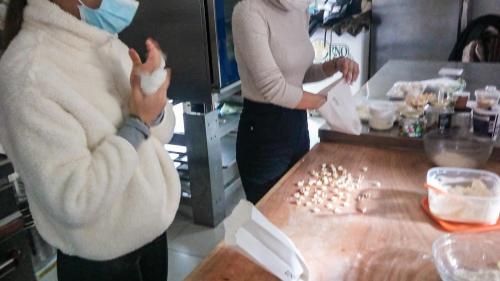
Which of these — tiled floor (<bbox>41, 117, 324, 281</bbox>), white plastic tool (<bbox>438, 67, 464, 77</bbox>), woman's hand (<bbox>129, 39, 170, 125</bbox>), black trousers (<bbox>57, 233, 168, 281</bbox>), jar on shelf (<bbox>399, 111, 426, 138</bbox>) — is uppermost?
woman's hand (<bbox>129, 39, 170, 125</bbox>)

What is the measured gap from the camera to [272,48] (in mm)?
1484

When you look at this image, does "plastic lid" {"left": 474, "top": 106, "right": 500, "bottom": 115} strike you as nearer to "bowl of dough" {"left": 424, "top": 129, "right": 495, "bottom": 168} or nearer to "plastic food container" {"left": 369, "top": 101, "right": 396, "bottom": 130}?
"bowl of dough" {"left": 424, "top": 129, "right": 495, "bottom": 168}

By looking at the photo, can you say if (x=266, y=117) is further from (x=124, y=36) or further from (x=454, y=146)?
(x=124, y=36)

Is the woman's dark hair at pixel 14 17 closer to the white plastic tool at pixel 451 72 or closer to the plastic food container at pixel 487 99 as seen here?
the plastic food container at pixel 487 99

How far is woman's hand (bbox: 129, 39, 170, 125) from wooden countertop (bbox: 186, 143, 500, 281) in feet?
1.14

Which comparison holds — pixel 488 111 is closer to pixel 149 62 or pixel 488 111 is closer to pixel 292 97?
pixel 292 97

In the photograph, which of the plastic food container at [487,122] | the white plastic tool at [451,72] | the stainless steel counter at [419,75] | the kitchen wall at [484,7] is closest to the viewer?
the plastic food container at [487,122]

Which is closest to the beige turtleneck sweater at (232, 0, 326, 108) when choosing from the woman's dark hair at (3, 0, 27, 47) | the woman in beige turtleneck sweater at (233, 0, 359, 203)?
the woman in beige turtleneck sweater at (233, 0, 359, 203)

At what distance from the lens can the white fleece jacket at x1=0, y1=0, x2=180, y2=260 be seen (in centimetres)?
82

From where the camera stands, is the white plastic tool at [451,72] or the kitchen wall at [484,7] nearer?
the white plastic tool at [451,72]

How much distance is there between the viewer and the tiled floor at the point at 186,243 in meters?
2.10

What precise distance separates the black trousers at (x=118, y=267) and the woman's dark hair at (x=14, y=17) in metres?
0.55

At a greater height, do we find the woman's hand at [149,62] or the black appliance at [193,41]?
the woman's hand at [149,62]

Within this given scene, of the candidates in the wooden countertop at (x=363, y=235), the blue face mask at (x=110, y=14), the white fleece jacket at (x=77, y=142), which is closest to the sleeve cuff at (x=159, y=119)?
the white fleece jacket at (x=77, y=142)
